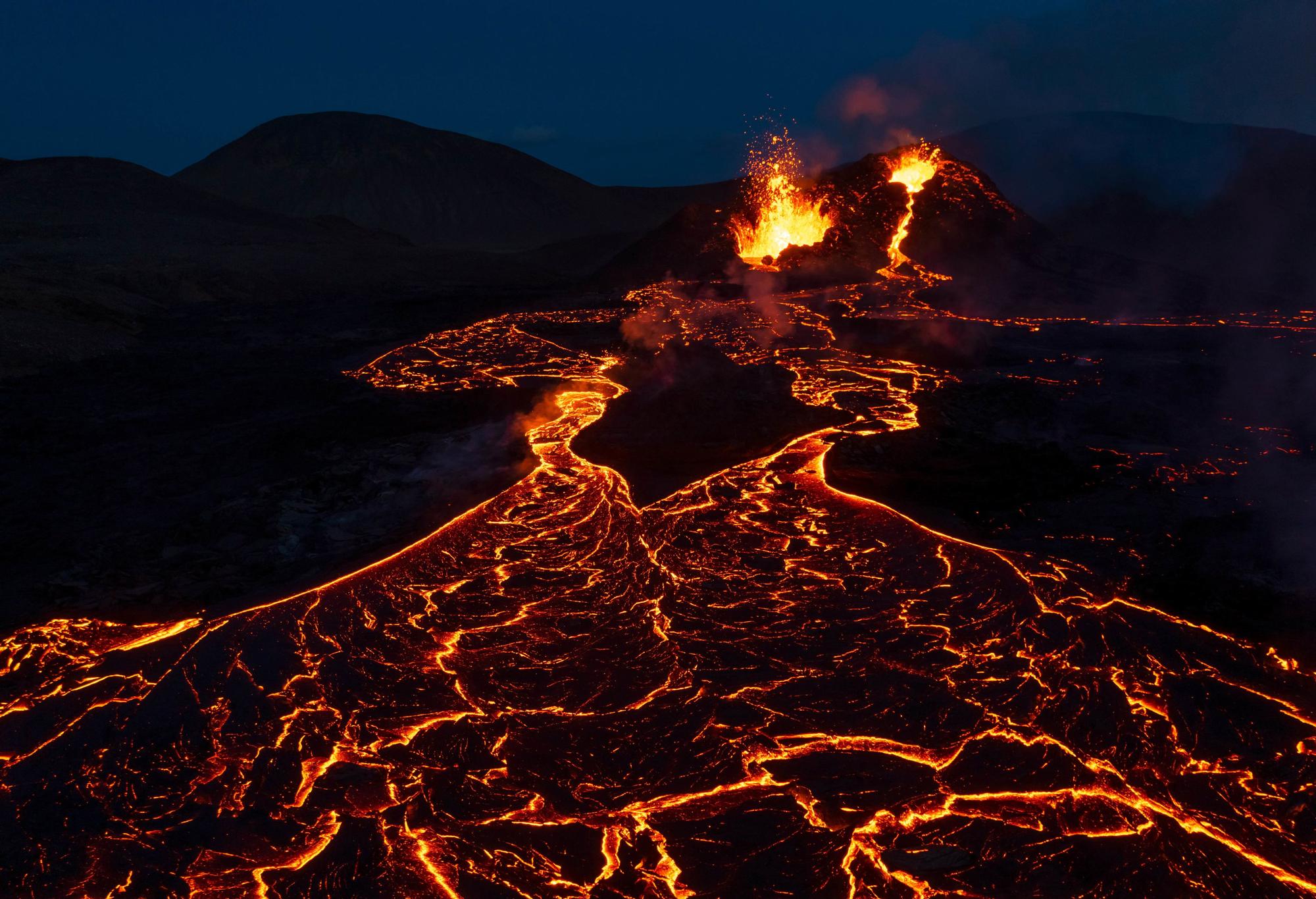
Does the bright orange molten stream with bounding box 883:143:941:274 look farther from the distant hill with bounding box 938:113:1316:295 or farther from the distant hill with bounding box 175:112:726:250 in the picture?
the distant hill with bounding box 175:112:726:250

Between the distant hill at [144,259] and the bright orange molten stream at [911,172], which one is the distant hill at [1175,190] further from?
the distant hill at [144,259]

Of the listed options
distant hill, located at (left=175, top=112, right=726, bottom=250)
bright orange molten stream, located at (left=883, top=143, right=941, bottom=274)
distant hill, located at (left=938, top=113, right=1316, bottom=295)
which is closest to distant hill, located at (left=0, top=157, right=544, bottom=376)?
bright orange molten stream, located at (left=883, top=143, right=941, bottom=274)

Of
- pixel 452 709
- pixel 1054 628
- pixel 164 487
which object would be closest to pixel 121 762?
pixel 452 709

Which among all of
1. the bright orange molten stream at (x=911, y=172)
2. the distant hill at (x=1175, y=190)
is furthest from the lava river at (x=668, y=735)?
the distant hill at (x=1175, y=190)

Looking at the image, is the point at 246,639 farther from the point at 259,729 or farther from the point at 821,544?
the point at 821,544

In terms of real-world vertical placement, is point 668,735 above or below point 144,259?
below

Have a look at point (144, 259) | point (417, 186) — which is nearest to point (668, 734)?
point (144, 259)

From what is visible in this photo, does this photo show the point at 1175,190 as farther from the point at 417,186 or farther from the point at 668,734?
the point at 417,186
